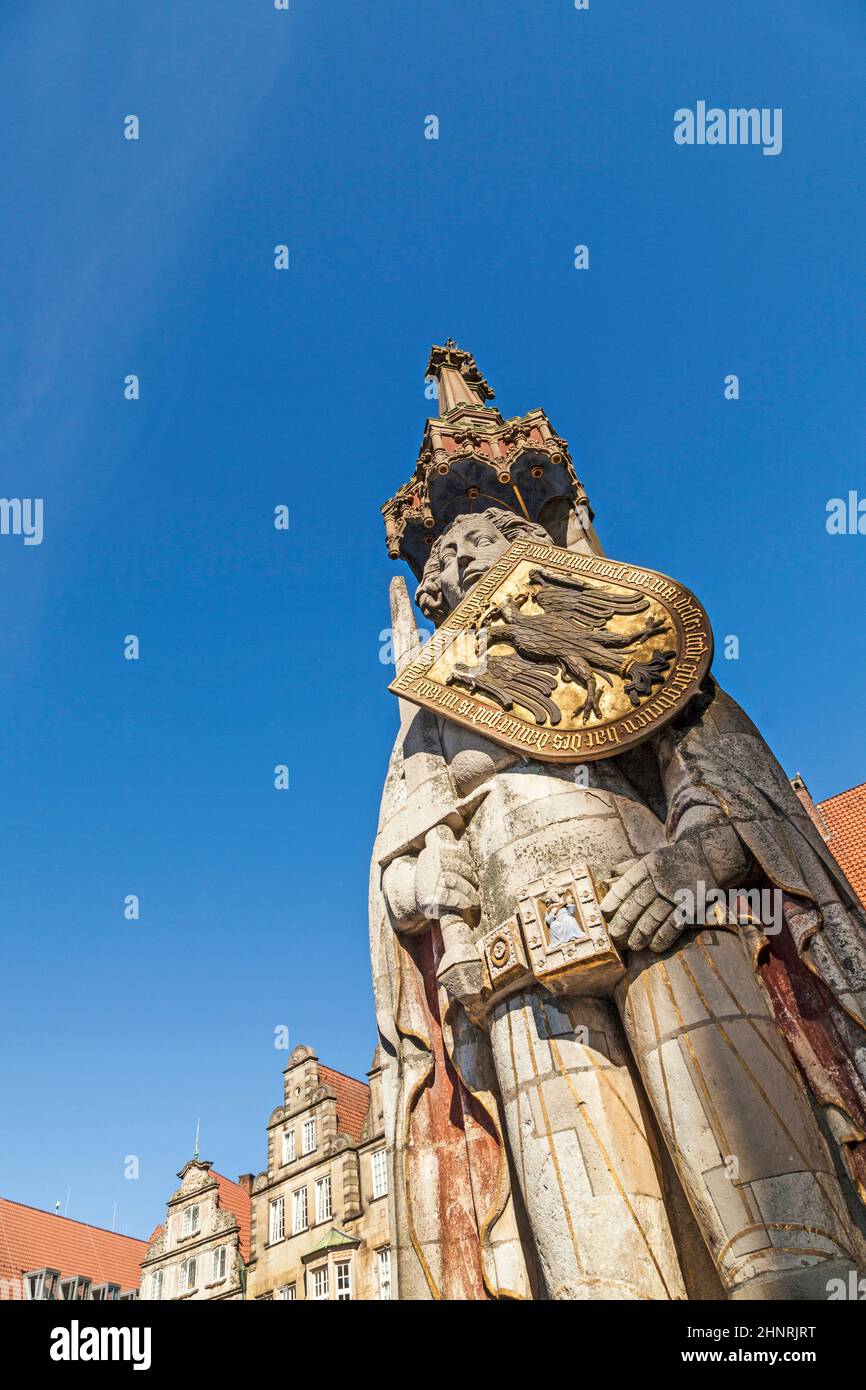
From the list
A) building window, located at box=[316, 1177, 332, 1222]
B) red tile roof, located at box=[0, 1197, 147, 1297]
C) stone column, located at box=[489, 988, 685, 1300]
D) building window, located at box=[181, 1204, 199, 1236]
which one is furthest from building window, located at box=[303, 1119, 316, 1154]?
stone column, located at box=[489, 988, 685, 1300]

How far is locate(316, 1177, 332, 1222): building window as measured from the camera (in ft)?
73.6

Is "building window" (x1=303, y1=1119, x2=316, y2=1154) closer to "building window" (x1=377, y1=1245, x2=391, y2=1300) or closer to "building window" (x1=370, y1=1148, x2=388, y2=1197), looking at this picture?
"building window" (x1=370, y1=1148, x2=388, y2=1197)

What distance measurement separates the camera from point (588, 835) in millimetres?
6586

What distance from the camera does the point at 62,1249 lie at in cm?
3023

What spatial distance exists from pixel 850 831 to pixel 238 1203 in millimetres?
22979

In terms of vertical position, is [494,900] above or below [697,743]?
below

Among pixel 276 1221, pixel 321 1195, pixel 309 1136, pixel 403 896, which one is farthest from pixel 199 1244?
pixel 403 896

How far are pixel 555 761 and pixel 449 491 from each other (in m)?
4.71

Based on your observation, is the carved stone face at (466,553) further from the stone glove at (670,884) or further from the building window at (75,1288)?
the building window at (75,1288)

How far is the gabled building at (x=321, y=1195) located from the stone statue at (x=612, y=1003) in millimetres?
14750
